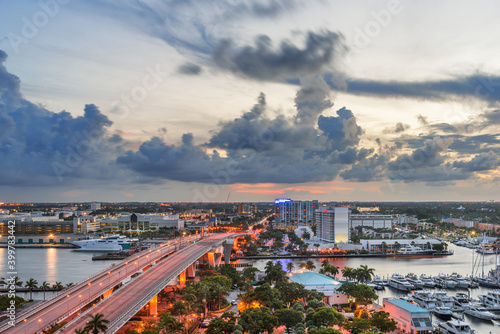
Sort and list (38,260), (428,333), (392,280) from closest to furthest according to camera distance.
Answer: (428,333), (392,280), (38,260)

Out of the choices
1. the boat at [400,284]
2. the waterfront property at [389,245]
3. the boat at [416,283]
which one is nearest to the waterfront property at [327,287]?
the boat at [400,284]

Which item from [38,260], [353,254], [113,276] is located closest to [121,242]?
[38,260]

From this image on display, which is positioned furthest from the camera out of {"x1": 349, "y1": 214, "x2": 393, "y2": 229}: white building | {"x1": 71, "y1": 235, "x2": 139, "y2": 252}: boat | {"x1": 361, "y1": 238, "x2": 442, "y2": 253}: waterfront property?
{"x1": 349, "y1": 214, "x2": 393, "y2": 229}: white building

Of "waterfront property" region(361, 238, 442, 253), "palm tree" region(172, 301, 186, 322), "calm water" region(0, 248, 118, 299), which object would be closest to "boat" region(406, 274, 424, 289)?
"waterfront property" region(361, 238, 442, 253)

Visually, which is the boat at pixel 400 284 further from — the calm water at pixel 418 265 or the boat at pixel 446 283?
the boat at pixel 446 283

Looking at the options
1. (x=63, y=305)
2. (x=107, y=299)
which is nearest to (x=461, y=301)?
(x=107, y=299)

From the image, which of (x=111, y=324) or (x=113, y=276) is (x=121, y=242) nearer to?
(x=113, y=276)

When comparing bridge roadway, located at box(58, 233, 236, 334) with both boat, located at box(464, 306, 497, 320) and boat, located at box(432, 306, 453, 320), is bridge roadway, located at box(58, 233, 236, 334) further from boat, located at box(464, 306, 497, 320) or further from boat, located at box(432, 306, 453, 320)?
boat, located at box(464, 306, 497, 320)
